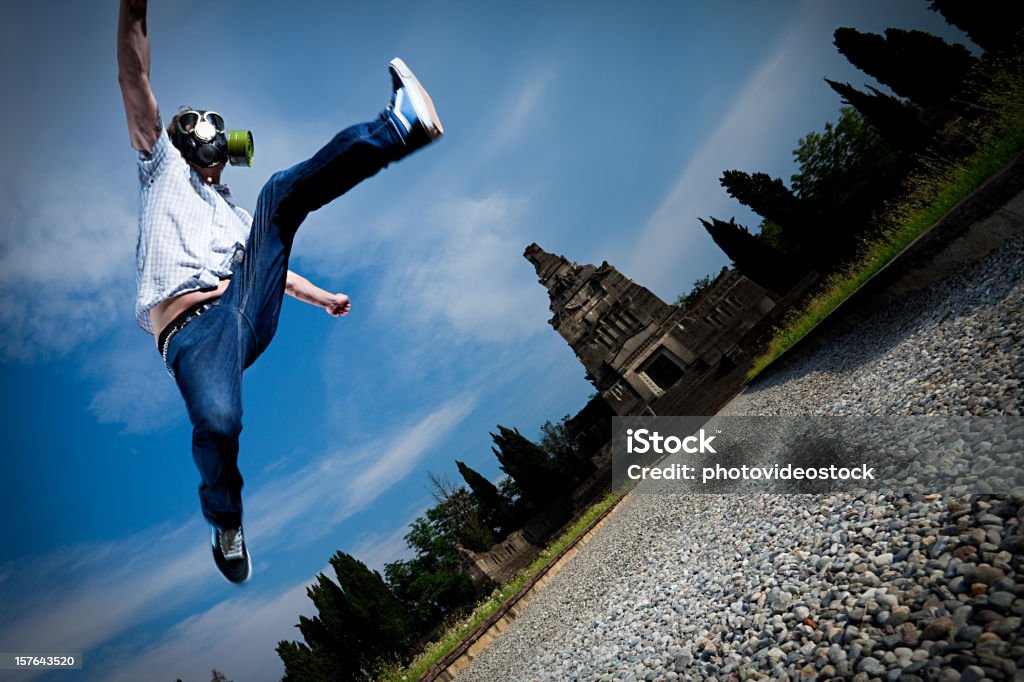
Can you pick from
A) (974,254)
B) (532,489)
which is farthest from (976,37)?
(532,489)

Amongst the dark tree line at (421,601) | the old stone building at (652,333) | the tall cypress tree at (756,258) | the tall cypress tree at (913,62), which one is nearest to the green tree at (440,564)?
the dark tree line at (421,601)

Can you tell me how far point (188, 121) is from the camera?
219cm

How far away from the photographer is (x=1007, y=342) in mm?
5656

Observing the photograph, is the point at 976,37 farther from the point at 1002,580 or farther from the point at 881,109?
the point at 1002,580

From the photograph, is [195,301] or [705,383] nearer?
[195,301]

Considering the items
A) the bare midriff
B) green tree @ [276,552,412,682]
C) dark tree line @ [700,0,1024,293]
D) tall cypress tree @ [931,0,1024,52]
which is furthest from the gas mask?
green tree @ [276,552,412,682]

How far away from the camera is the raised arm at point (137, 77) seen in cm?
154

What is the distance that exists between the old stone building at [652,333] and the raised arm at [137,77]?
18811 millimetres

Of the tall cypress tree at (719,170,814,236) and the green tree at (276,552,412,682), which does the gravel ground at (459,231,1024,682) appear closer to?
the tall cypress tree at (719,170,814,236)

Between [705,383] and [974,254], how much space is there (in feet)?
41.4

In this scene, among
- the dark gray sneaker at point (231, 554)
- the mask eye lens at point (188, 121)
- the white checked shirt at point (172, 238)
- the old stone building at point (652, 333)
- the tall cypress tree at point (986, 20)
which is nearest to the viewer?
the dark gray sneaker at point (231, 554)

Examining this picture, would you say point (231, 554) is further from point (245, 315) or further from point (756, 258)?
point (756, 258)

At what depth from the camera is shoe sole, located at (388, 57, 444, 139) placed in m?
1.82

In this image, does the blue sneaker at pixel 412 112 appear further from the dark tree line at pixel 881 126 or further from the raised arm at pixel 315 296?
the dark tree line at pixel 881 126
